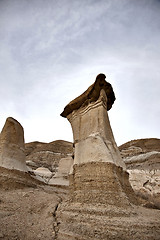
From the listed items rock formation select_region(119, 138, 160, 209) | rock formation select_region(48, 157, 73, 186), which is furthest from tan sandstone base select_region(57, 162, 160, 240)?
rock formation select_region(48, 157, 73, 186)

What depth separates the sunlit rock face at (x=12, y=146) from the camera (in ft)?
21.9

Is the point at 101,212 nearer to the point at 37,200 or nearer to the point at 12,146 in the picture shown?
the point at 37,200

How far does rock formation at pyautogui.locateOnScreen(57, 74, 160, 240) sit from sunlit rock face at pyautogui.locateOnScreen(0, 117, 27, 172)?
2.96 meters

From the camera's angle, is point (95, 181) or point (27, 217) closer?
point (27, 217)

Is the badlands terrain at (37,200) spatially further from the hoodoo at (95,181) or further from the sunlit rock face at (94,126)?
the sunlit rock face at (94,126)

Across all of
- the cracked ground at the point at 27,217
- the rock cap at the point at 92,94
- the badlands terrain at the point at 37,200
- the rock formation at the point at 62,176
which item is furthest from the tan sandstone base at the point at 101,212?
the rock formation at the point at 62,176

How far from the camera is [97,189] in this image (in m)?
3.88

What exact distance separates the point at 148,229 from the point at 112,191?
3.48ft

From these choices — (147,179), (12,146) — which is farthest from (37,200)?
(147,179)

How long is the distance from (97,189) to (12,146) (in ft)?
15.6

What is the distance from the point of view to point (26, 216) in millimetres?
3695

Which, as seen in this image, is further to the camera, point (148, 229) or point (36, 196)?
point (36, 196)

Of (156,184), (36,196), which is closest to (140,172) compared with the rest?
(156,184)

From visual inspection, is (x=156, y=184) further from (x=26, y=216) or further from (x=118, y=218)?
(x=26, y=216)
